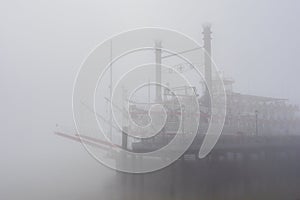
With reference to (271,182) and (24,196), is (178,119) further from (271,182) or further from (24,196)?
(24,196)

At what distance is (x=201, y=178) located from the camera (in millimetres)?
5879

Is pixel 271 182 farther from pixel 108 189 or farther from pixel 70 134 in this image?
pixel 70 134

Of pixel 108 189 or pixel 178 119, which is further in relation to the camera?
pixel 178 119

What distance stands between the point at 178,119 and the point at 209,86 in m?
1.00

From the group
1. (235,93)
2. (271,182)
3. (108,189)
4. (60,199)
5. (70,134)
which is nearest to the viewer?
(60,199)

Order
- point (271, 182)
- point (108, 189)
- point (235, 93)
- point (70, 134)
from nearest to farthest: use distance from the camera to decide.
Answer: point (108, 189) → point (271, 182) → point (70, 134) → point (235, 93)

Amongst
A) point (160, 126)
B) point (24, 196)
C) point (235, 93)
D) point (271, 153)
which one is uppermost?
point (235, 93)

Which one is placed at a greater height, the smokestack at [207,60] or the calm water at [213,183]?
the smokestack at [207,60]

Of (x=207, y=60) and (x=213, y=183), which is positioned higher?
(x=207, y=60)

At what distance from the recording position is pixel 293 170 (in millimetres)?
6531

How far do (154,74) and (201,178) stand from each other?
1857mm

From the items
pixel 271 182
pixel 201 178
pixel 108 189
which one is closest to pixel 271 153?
pixel 271 182

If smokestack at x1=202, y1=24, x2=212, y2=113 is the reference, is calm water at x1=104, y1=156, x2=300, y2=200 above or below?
below

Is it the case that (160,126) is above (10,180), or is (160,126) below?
above
